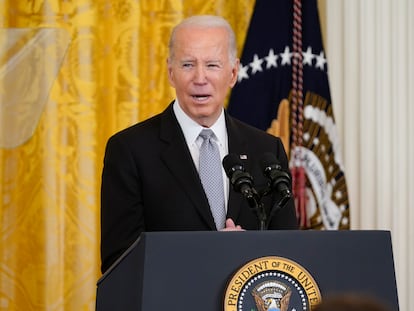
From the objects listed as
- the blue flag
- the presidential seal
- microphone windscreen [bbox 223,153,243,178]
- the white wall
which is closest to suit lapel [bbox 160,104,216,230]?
microphone windscreen [bbox 223,153,243,178]

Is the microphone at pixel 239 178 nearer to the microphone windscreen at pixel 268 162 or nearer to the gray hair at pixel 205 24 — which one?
the microphone windscreen at pixel 268 162

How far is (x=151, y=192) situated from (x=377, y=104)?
2160 mm

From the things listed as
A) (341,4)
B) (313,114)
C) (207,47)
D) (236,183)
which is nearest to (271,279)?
(236,183)

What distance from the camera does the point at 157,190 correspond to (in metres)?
2.86

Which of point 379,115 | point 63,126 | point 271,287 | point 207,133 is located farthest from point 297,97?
point 271,287

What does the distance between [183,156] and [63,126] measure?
177cm

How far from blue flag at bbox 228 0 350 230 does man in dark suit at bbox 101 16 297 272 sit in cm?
147

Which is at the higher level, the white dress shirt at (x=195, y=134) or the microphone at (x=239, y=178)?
the white dress shirt at (x=195, y=134)

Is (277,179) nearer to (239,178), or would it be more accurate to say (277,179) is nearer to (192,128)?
(239,178)

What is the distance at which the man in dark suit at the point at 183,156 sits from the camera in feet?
9.25

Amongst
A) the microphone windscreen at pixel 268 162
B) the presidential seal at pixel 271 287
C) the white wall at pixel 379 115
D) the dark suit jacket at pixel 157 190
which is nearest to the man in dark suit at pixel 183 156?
the dark suit jacket at pixel 157 190

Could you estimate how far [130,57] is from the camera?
459 centimetres

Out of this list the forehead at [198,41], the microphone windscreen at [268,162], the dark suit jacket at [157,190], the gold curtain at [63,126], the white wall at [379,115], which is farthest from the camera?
the white wall at [379,115]

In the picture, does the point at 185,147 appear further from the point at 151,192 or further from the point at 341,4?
the point at 341,4
